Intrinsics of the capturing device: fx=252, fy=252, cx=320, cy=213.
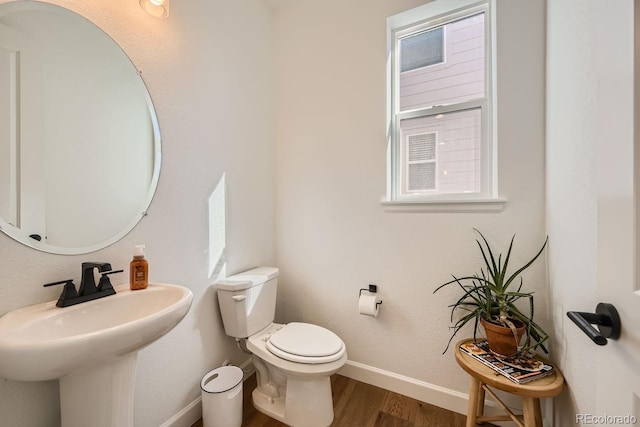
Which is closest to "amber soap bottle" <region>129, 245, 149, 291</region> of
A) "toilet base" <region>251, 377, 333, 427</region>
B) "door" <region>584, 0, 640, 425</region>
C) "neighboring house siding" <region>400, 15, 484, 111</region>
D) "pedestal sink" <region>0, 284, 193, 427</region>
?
"pedestal sink" <region>0, 284, 193, 427</region>

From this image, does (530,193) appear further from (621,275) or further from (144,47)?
(144,47)

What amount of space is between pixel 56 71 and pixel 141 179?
0.45 m

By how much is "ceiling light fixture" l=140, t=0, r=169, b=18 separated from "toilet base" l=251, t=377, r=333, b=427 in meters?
1.85

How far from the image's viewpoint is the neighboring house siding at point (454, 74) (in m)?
1.48

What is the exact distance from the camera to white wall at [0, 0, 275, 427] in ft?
2.81

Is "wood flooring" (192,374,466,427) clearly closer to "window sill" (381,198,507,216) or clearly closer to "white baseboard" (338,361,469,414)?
"white baseboard" (338,361,469,414)

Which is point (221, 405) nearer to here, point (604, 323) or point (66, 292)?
point (66, 292)

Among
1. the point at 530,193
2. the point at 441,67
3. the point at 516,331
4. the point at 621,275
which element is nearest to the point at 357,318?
the point at 516,331

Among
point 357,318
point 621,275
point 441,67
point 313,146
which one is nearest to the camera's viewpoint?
point 621,275

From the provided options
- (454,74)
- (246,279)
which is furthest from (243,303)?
(454,74)

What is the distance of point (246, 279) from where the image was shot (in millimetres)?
1499

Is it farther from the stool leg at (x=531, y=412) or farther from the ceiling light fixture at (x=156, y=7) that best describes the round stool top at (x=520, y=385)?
the ceiling light fixture at (x=156, y=7)

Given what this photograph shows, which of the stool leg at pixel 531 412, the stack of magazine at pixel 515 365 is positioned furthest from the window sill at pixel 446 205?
the stool leg at pixel 531 412

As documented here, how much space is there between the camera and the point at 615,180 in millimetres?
493
